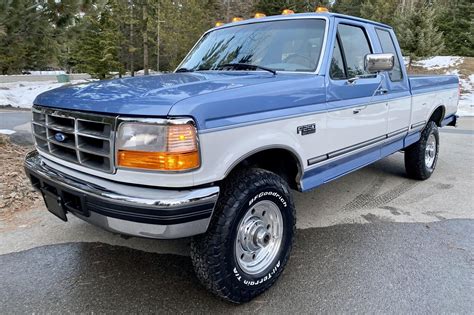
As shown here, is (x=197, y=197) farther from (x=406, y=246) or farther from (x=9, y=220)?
(x=9, y=220)

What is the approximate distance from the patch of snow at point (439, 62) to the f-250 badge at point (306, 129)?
80.8 ft

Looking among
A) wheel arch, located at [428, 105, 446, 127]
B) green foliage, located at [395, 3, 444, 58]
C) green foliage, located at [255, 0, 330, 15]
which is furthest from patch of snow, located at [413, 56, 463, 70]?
wheel arch, located at [428, 105, 446, 127]

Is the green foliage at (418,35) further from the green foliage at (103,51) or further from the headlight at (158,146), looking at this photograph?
the headlight at (158,146)

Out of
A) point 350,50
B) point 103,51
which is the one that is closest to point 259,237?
point 350,50

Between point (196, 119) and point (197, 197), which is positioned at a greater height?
point (196, 119)

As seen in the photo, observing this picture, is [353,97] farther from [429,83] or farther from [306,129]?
[429,83]

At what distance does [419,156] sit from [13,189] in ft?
17.4

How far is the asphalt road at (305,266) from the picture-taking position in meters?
2.64

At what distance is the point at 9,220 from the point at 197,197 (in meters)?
2.86

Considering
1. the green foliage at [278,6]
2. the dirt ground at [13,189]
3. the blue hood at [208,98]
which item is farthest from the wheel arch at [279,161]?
the green foliage at [278,6]

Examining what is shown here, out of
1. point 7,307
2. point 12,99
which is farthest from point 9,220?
point 12,99

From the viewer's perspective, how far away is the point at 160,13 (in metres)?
26.8

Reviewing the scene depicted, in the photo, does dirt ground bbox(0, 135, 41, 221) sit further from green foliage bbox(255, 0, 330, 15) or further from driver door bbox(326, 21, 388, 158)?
green foliage bbox(255, 0, 330, 15)

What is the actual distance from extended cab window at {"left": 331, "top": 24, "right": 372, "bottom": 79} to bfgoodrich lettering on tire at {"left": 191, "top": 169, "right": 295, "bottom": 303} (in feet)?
4.39
